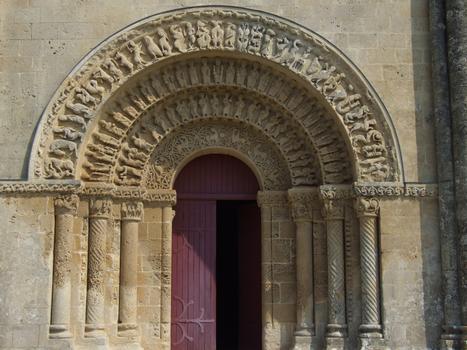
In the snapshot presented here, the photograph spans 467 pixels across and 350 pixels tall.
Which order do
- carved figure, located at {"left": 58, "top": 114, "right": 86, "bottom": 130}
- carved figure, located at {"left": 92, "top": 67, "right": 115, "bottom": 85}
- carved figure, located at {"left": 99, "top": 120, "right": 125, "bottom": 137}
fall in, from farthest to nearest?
carved figure, located at {"left": 99, "top": 120, "right": 125, "bottom": 137} < carved figure, located at {"left": 92, "top": 67, "right": 115, "bottom": 85} < carved figure, located at {"left": 58, "top": 114, "right": 86, "bottom": 130}

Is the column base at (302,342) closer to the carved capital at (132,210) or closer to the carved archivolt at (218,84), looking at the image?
the carved archivolt at (218,84)

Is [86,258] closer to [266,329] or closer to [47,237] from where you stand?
[47,237]

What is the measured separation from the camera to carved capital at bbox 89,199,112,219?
31.0 ft

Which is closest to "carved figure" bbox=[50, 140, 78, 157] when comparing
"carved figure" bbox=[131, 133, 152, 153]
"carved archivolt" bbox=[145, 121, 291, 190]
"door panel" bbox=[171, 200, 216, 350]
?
"carved figure" bbox=[131, 133, 152, 153]

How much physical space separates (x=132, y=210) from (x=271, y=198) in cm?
192

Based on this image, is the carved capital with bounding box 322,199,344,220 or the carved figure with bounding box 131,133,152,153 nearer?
the carved capital with bounding box 322,199,344,220

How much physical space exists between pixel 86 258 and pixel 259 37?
370cm

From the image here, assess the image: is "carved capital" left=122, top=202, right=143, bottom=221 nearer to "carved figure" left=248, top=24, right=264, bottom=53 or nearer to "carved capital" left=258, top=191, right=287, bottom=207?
"carved capital" left=258, top=191, right=287, bottom=207

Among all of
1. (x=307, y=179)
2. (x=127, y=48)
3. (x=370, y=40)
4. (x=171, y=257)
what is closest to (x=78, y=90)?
(x=127, y=48)

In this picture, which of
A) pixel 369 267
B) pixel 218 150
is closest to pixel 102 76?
pixel 218 150

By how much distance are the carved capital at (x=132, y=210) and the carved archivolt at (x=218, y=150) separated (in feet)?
1.23

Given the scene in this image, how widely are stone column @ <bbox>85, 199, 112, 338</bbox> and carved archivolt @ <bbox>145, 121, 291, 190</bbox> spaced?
0.84 meters

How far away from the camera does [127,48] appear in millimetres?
9531

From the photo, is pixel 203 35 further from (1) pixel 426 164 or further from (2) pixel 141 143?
(1) pixel 426 164
